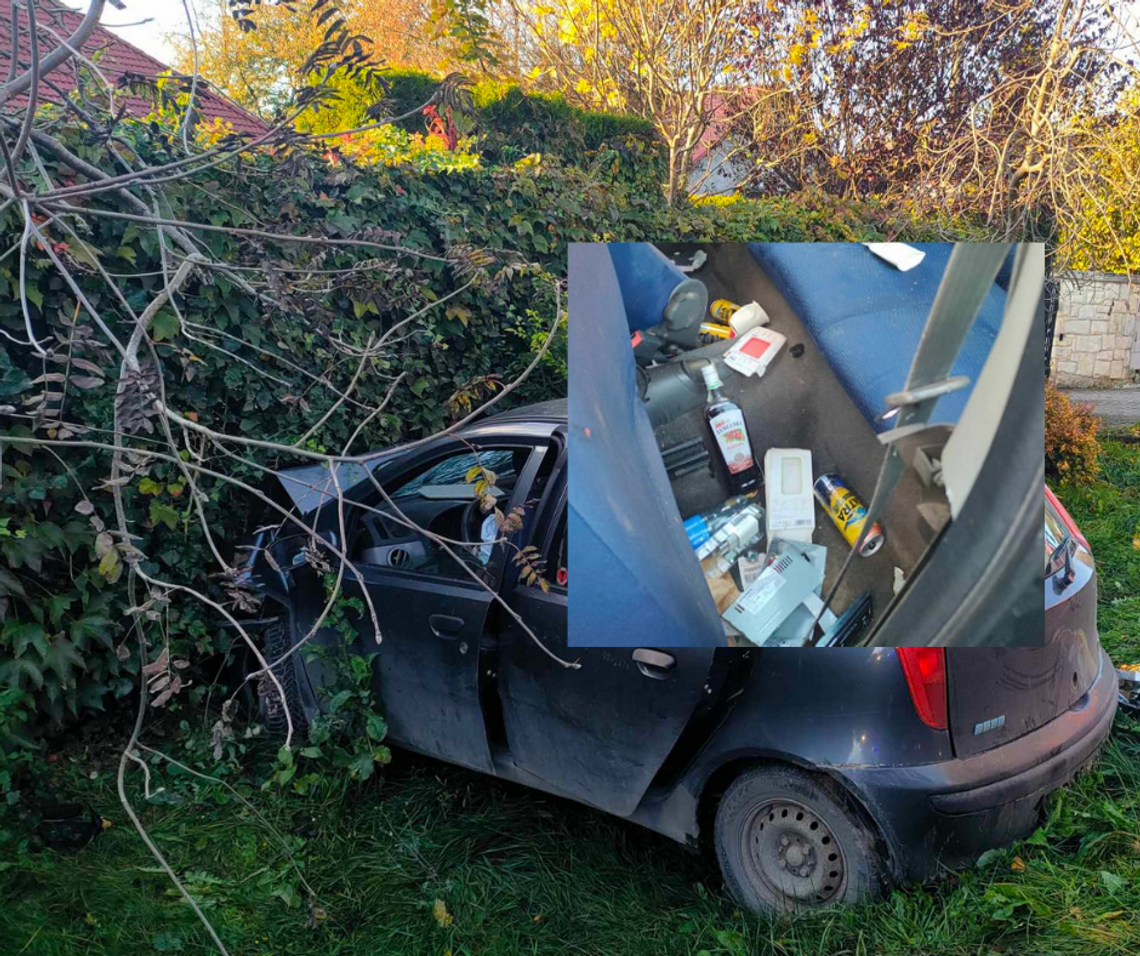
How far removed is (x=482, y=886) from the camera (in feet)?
9.96

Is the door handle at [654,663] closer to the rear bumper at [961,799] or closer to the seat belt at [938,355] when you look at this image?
the rear bumper at [961,799]

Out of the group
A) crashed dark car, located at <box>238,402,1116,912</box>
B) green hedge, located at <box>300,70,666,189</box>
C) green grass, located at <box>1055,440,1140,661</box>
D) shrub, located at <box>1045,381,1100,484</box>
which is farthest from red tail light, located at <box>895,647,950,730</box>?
green hedge, located at <box>300,70,666,189</box>

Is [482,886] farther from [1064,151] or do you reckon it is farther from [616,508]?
[1064,151]

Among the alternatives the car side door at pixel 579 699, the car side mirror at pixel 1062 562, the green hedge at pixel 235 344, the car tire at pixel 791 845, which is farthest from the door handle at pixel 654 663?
the green hedge at pixel 235 344

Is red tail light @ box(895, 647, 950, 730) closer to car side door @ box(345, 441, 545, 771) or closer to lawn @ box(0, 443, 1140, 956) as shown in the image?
lawn @ box(0, 443, 1140, 956)

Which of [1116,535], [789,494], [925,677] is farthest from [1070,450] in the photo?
[789,494]

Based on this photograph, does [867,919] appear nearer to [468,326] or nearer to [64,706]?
[64,706]

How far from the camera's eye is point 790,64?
372 inches

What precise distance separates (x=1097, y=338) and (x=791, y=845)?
13.4m

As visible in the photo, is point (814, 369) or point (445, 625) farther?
point (445, 625)

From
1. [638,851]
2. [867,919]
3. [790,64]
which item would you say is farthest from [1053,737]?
[790,64]

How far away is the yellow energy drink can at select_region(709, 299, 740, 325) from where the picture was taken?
225 centimetres

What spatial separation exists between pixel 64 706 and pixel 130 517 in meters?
0.80

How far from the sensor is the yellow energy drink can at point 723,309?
2.25 metres
